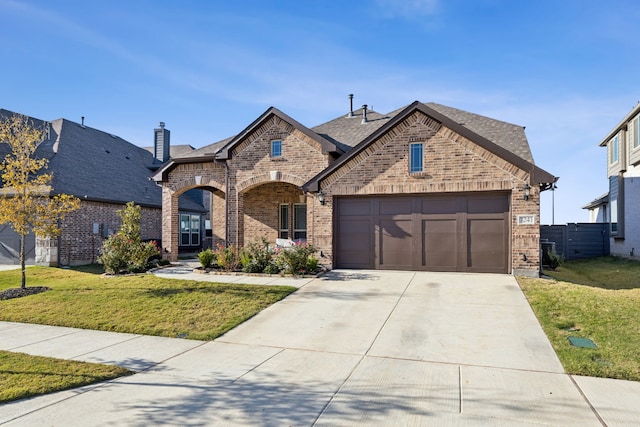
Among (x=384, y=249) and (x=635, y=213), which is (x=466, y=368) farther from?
(x=635, y=213)

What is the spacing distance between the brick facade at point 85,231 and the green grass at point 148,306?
200 inches

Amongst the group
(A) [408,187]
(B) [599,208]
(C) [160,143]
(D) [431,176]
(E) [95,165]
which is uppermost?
(C) [160,143]

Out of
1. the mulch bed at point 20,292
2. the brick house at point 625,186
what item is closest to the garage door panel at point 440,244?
the brick house at point 625,186

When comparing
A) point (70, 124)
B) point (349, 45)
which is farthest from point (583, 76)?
point (70, 124)

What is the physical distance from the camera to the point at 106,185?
19969mm

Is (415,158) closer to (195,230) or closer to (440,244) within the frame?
(440,244)

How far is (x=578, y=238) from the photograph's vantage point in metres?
20.1

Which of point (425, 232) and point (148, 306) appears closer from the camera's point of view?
point (148, 306)

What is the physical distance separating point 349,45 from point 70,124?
19.0 m

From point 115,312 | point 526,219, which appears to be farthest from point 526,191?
point 115,312

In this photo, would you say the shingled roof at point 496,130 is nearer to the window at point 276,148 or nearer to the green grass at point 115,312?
the window at point 276,148

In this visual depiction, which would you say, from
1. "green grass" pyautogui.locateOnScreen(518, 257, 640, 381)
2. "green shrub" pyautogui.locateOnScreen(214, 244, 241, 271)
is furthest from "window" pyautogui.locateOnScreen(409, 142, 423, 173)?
"green shrub" pyautogui.locateOnScreen(214, 244, 241, 271)

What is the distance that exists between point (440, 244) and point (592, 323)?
18.6 feet

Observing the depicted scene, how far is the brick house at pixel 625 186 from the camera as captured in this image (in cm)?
1778
